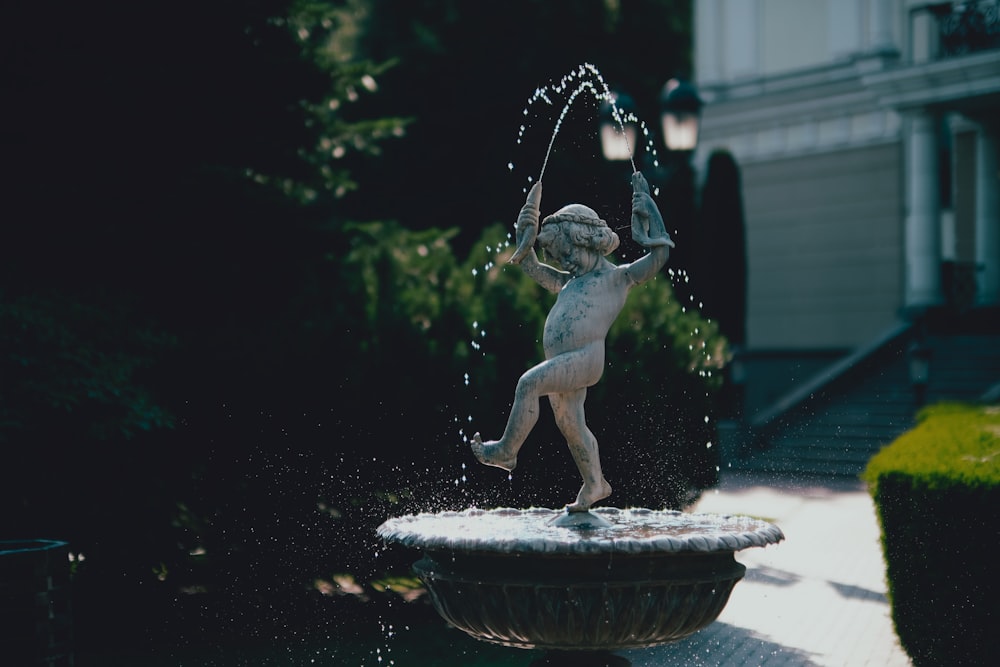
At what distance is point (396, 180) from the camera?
861 inches

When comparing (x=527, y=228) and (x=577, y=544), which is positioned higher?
(x=527, y=228)

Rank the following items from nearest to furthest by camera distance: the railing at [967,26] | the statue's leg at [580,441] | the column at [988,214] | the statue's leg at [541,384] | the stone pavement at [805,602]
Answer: the statue's leg at [541,384]
the statue's leg at [580,441]
the stone pavement at [805,602]
the railing at [967,26]
the column at [988,214]

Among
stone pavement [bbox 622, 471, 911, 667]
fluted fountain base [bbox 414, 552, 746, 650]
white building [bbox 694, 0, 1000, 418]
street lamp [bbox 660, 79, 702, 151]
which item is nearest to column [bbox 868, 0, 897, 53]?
white building [bbox 694, 0, 1000, 418]

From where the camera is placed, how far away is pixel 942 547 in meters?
6.11

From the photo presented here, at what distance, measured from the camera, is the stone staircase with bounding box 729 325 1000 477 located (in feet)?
51.7

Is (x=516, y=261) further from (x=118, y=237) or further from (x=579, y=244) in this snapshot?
(x=118, y=237)

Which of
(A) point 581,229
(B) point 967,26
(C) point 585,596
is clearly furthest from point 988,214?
(C) point 585,596

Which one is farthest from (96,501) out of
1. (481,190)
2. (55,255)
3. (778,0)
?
(778,0)

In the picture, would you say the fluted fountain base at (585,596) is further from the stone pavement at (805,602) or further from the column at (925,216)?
the column at (925,216)

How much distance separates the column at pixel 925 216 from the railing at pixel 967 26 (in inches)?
48.4

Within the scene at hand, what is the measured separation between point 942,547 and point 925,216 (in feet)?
46.6

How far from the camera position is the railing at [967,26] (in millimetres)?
18000

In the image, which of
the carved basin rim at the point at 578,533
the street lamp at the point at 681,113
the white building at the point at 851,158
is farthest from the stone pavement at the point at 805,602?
the white building at the point at 851,158

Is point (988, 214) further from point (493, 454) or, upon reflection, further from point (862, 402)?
point (493, 454)
